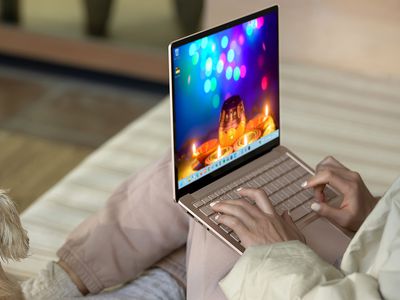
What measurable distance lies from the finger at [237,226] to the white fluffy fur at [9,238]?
32 centimetres

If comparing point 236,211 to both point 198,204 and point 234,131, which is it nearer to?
point 198,204

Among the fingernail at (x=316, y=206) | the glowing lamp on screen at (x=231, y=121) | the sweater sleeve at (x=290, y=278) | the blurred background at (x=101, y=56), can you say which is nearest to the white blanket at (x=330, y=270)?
the sweater sleeve at (x=290, y=278)

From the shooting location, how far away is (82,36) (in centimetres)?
389

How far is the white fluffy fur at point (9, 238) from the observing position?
124 centimetres

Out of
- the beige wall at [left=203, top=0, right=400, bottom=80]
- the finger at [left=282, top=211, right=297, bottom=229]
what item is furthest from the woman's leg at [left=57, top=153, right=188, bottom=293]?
the beige wall at [left=203, top=0, right=400, bottom=80]

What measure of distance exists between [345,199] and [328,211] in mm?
42

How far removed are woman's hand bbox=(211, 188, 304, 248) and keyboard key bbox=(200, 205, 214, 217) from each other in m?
0.03

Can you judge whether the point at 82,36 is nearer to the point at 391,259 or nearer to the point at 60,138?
the point at 60,138

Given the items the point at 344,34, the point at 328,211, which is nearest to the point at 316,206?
the point at 328,211

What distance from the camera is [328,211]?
1.43 m

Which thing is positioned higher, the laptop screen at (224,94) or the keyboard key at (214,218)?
the laptop screen at (224,94)

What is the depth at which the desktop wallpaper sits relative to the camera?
1.38m

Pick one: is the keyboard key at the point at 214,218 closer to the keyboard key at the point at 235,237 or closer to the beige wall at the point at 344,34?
the keyboard key at the point at 235,237

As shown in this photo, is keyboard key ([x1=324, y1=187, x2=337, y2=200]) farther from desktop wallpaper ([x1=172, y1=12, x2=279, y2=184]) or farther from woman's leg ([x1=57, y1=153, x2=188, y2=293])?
woman's leg ([x1=57, y1=153, x2=188, y2=293])
